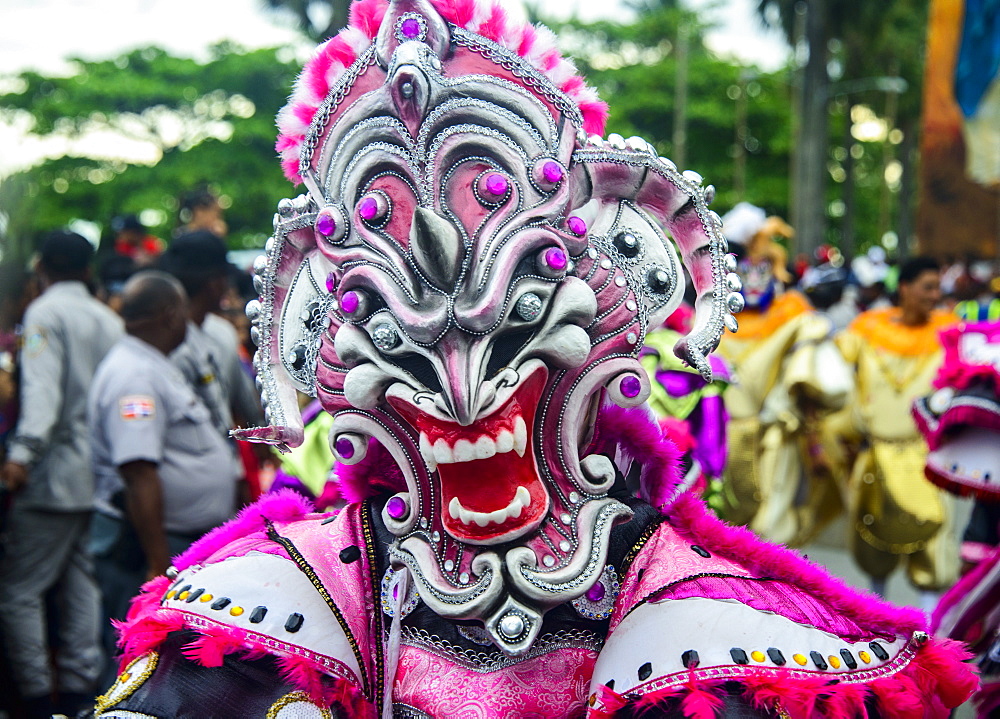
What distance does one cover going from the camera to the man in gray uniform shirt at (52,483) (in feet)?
13.1

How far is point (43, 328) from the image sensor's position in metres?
4.08

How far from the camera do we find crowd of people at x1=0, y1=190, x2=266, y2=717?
143 inches

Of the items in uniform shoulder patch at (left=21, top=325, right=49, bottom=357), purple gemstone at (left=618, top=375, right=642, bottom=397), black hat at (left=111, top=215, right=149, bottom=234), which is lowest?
uniform shoulder patch at (left=21, top=325, right=49, bottom=357)

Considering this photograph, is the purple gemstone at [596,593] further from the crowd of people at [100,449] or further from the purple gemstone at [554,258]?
the crowd of people at [100,449]

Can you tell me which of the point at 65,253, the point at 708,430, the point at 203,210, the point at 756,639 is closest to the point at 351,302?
the point at 756,639

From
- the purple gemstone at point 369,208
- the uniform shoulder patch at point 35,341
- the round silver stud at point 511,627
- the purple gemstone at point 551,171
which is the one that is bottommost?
the uniform shoulder patch at point 35,341

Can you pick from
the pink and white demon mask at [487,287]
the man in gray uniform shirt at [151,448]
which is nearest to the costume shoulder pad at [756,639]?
the pink and white demon mask at [487,287]

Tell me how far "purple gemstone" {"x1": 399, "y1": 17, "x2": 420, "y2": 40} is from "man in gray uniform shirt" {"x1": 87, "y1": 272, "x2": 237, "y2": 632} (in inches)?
95.6

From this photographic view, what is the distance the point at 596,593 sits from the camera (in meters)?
1.59

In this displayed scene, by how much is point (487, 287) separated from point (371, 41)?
1.54 ft

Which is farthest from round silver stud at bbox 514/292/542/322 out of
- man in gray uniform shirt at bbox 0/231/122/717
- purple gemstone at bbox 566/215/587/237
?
man in gray uniform shirt at bbox 0/231/122/717

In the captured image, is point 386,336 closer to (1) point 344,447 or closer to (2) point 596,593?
(1) point 344,447

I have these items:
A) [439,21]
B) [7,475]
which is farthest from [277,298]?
[7,475]

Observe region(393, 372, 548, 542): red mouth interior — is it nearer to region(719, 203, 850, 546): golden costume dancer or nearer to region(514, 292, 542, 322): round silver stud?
region(514, 292, 542, 322): round silver stud
